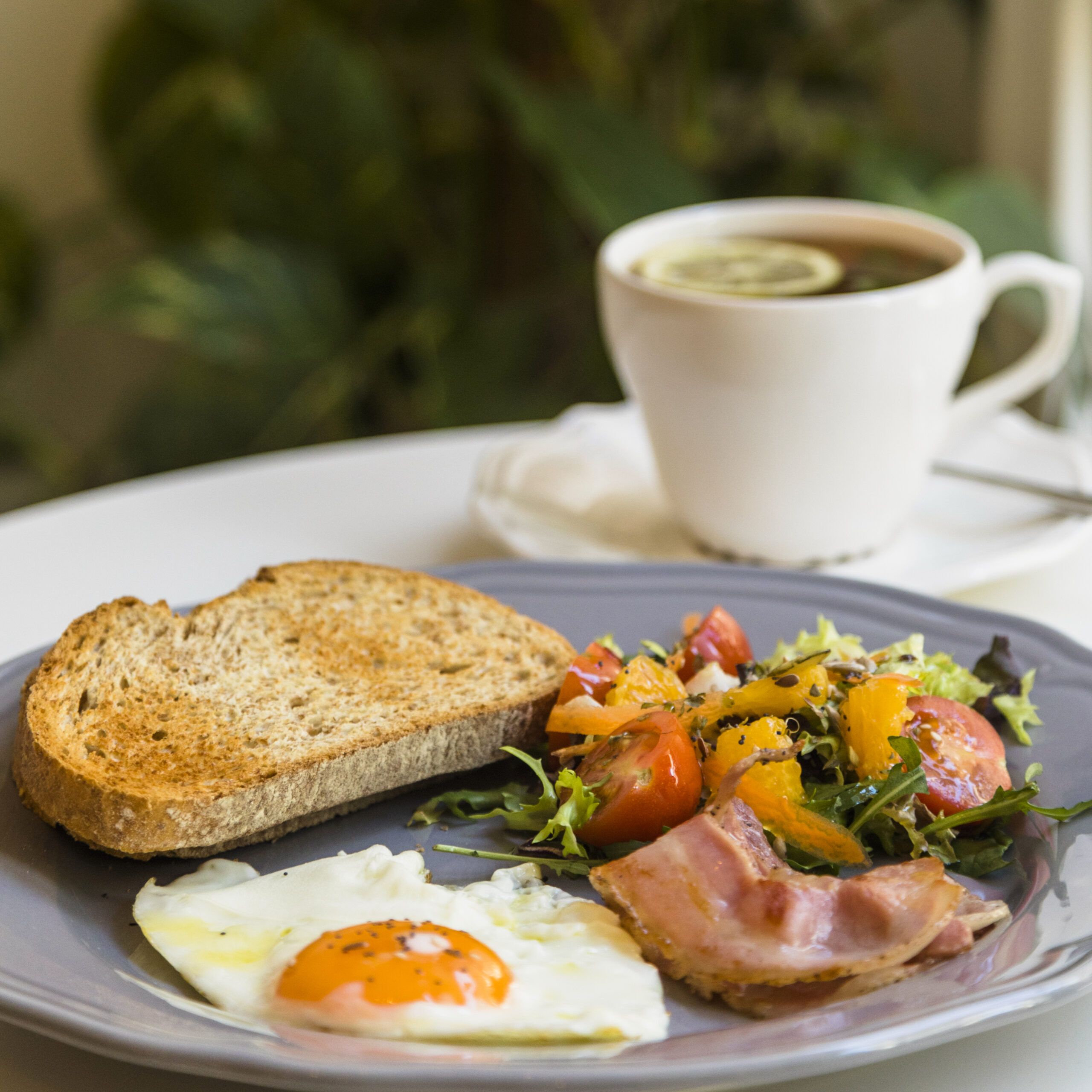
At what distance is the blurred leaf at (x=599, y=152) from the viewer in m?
3.38

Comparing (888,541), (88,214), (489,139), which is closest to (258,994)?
(888,541)

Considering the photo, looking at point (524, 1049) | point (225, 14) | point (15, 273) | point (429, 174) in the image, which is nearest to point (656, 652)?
point (524, 1049)

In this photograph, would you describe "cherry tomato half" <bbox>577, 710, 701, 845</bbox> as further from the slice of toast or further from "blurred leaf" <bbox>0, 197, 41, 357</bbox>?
"blurred leaf" <bbox>0, 197, 41, 357</bbox>

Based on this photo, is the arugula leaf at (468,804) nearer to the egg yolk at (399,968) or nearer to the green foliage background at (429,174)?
the egg yolk at (399,968)

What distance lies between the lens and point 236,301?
3455 mm

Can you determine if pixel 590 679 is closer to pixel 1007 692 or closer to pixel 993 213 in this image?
pixel 1007 692

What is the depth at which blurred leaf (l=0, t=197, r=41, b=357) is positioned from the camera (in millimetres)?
4062

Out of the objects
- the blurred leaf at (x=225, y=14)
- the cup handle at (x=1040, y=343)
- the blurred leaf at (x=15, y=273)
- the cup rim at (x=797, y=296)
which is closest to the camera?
the cup rim at (x=797, y=296)

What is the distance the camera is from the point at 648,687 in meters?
1.38

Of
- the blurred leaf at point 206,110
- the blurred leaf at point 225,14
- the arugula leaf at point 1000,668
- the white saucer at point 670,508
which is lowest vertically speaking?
the white saucer at point 670,508

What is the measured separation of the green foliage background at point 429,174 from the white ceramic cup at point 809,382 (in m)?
1.40

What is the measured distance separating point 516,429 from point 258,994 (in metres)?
1.81

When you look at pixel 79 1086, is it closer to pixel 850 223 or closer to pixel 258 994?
pixel 258 994

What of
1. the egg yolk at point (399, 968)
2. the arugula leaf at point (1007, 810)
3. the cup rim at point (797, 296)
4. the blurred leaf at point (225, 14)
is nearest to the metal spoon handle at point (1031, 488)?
the cup rim at point (797, 296)
